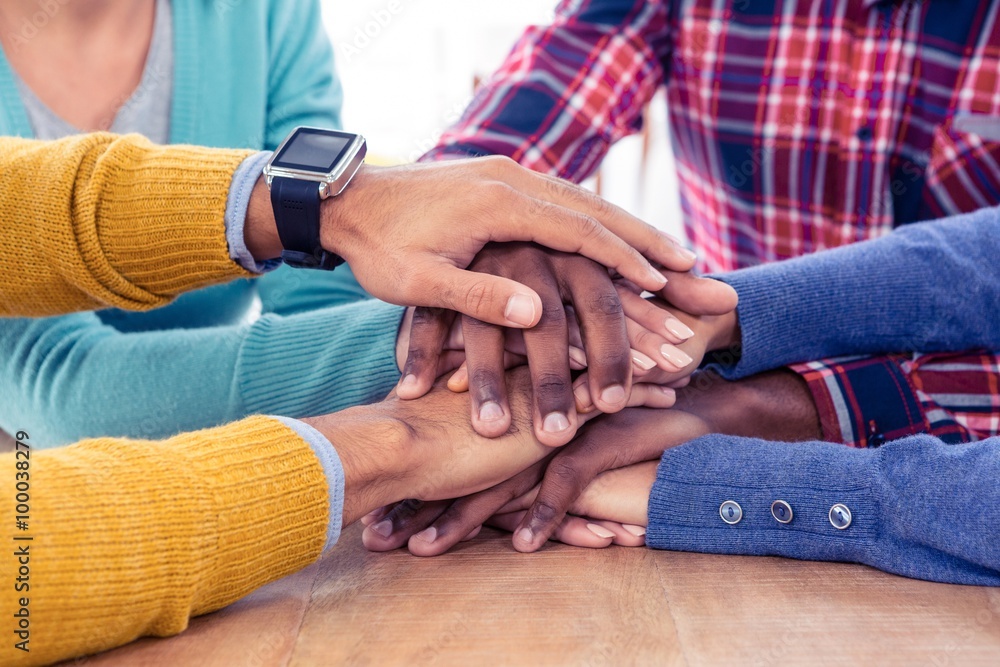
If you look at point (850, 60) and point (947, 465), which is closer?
point (947, 465)

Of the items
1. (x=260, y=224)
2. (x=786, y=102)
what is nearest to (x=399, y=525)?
(x=260, y=224)

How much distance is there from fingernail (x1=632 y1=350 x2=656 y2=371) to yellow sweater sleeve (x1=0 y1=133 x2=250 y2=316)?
1.43 ft

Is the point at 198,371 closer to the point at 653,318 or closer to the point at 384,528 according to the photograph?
the point at 384,528

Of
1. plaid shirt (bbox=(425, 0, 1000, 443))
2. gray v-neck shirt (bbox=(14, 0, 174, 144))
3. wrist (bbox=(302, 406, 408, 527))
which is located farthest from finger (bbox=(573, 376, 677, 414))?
gray v-neck shirt (bbox=(14, 0, 174, 144))

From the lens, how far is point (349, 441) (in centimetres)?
78

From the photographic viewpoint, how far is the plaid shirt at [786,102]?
4.61 feet

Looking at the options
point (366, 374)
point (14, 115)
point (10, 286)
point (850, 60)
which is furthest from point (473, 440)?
point (850, 60)

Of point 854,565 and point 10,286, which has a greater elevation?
point 10,286

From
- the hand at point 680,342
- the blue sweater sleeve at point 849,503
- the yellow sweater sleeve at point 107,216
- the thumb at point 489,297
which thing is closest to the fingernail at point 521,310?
the thumb at point 489,297

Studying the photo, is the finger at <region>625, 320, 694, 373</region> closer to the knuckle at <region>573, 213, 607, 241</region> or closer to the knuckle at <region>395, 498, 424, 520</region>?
the knuckle at <region>573, 213, 607, 241</region>

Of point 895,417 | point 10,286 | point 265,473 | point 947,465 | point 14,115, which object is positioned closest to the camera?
point 265,473

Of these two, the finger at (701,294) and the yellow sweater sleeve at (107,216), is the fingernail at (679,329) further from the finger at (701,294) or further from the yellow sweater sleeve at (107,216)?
the yellow sweater sleeve at (107,216)

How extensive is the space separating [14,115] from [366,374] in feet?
2.10

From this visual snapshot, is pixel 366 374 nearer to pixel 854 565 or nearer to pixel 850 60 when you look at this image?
pixel 854 565
